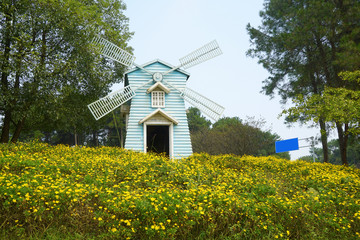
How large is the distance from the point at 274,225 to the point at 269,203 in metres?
0.52

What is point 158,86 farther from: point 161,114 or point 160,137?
point 160,137

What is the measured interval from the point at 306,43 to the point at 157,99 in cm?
1282

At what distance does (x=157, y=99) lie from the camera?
17516 millimetres

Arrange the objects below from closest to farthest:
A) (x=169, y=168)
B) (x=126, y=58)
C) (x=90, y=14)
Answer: (x=169, y=168) < (x=126, y=58) < (x=90, y=14)

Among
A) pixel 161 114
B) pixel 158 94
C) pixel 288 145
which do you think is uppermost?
pixel 158 94

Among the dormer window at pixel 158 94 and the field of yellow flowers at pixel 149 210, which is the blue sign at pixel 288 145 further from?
the field of yellow flowers at pixel 149 210

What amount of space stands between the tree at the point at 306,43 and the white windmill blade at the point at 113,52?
36.9 feet

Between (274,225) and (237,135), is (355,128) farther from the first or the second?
(237,135)

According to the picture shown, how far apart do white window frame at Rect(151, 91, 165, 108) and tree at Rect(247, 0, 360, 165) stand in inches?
364

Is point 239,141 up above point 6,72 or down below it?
below

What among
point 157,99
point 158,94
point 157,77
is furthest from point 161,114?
point 157,77

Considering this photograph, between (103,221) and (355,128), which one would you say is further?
(355,128)

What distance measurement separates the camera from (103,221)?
6203 mm

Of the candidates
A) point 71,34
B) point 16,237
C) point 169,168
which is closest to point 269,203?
point 169,168
